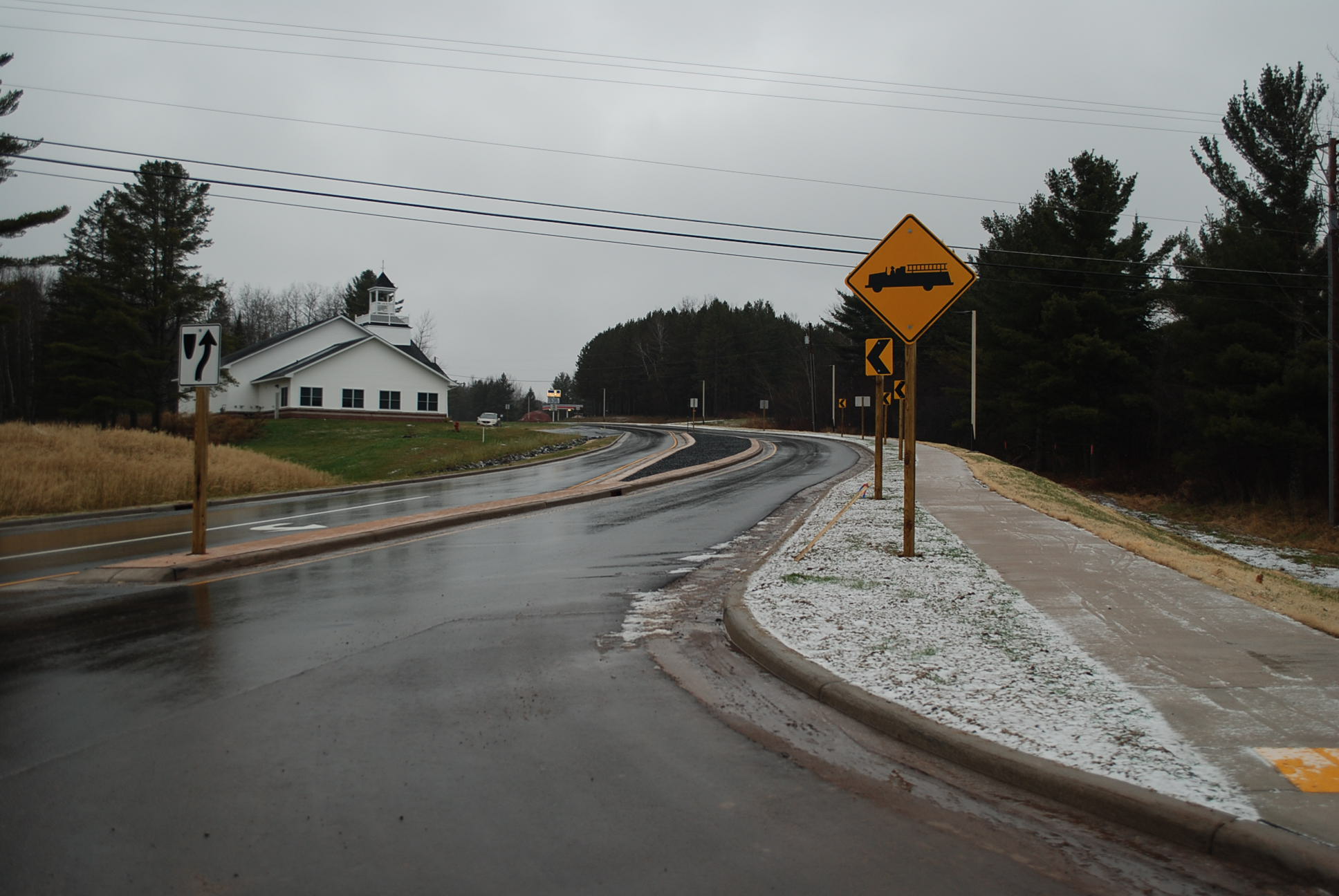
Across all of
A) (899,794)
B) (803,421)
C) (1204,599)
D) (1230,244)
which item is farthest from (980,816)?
(803,421)

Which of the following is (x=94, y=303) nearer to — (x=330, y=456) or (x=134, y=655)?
(x=330, y=456)

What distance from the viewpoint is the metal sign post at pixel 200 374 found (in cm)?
1073

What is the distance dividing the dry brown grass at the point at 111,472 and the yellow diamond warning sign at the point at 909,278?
47.2 ft

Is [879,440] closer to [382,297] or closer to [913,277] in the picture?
[913,277]

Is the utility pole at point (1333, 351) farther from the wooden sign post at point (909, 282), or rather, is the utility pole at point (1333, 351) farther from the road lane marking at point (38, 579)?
the road lane marking at point (38, 579)

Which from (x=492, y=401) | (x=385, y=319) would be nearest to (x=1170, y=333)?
(x=385, y=319)

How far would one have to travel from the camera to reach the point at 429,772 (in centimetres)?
445

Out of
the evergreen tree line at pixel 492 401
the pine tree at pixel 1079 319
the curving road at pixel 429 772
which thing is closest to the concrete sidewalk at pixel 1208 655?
the curving road at pixel 429 772

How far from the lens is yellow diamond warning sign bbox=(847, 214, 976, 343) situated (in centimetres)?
1020

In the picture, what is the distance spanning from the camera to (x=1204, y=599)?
816 centimetres

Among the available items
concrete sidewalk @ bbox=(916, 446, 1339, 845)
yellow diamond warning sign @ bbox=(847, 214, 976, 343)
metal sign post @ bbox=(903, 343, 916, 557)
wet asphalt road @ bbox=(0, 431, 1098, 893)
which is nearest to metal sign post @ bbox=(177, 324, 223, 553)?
wet asphalt road @ bbox=(0, 431, 1098, 893)

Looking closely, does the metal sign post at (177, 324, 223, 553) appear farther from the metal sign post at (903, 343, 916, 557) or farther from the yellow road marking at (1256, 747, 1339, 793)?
the yellow road marking at (1256, 747, 1339, 793)

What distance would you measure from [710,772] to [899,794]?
890 millimetres

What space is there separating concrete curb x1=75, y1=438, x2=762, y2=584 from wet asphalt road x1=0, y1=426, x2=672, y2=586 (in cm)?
100
